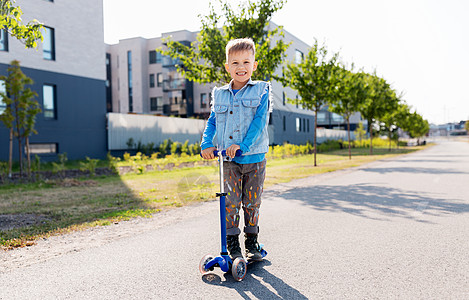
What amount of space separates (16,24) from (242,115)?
401cm

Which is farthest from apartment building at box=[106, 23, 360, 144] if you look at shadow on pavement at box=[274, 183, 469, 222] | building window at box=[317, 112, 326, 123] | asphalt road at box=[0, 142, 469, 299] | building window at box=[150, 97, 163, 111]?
asphalt road at box=[0, 142, 469, 299]

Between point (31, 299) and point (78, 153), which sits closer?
point (31, 299)

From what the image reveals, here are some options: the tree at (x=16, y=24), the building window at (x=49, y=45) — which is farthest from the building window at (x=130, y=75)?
the tree at (x=16, y=24)

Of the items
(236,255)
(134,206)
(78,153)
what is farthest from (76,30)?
(236,255)

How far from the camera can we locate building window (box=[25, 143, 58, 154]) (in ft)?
61.0

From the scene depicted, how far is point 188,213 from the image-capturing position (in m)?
6.32

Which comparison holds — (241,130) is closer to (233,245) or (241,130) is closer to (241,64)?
(241,64)

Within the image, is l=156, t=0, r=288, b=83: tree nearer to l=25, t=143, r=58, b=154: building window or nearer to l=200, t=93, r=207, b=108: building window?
l=25, t=143, r=58, b=154: building window

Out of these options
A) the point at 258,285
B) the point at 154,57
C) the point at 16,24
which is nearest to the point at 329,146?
the point at 154,57

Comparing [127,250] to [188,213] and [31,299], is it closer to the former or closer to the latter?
[31,299]

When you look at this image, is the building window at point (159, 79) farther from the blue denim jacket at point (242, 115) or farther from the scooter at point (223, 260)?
the scooter at point (223, 260)

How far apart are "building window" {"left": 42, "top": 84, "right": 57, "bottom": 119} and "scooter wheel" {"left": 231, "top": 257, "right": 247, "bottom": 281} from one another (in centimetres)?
1880

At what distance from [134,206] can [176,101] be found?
116 feet

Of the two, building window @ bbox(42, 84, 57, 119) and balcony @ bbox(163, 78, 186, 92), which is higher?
balcony @ bbox(163, 78, 186, 92)
